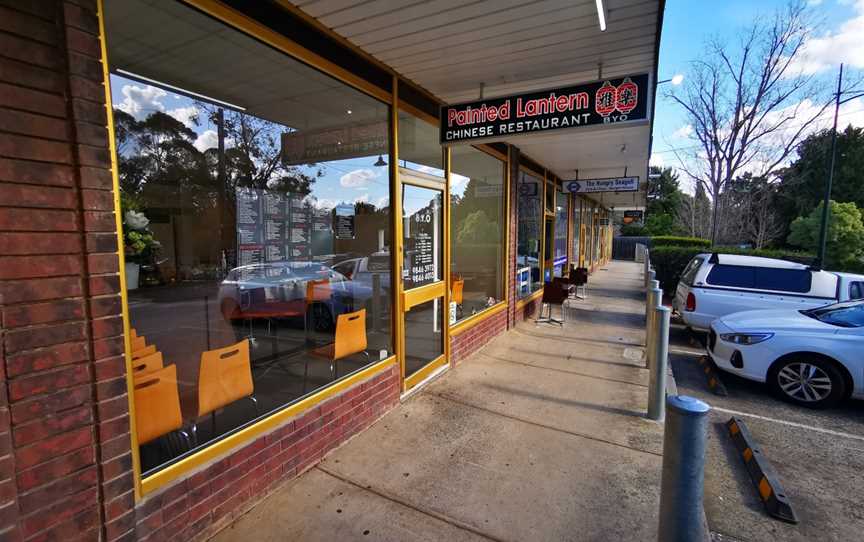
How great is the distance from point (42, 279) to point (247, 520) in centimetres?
182

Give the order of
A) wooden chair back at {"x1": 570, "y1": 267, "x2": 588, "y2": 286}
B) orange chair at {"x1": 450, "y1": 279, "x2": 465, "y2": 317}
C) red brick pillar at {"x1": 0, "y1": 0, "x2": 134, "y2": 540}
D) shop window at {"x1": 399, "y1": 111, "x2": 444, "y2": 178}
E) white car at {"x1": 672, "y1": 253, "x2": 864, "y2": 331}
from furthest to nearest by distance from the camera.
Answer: wooden chair back at {"x1": 570, "y1": 267, "x2": 588, "y2": 286}
white car at {"x1": 672, "y1": 253, "x2": 864, "y2": 331}
orange chair at {"x1": 450, "y1": 279, "x2": 465, "y2": 317}
shop window at {"x1": 399, "y1": 111, "x2": 444, "y2": 178}
red brick pillar at {"x1": 0, "y1": 0, "x2": 134, "y2": 540}

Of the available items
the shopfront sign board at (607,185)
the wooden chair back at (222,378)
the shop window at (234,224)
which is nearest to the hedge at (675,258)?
the shopfront sign board at (607,185)

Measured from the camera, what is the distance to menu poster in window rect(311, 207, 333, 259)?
6.91 m

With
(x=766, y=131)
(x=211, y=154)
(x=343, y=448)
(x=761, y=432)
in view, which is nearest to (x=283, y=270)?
(x=211, y=154)

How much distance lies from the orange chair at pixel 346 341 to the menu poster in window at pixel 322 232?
2.73 meters

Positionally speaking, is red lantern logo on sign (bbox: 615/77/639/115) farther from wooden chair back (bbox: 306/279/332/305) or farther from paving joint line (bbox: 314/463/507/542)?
wooden chair back (bbox: 306/279/332/305)

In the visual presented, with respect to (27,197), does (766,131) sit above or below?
above

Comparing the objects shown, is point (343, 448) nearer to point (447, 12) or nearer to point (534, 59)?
point (447, 12)

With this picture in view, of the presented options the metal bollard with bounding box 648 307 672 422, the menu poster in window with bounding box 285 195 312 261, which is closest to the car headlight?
the metal bollard with bounding box 648 307 672 422

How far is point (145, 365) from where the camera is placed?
2.88 meters

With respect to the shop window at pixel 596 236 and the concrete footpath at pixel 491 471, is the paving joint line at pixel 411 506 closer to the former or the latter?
the concrete footpath at pixel 491 471

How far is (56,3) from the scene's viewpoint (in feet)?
5.87

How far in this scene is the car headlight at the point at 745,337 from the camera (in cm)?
511

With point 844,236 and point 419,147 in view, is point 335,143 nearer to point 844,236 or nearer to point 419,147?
point 419,147
